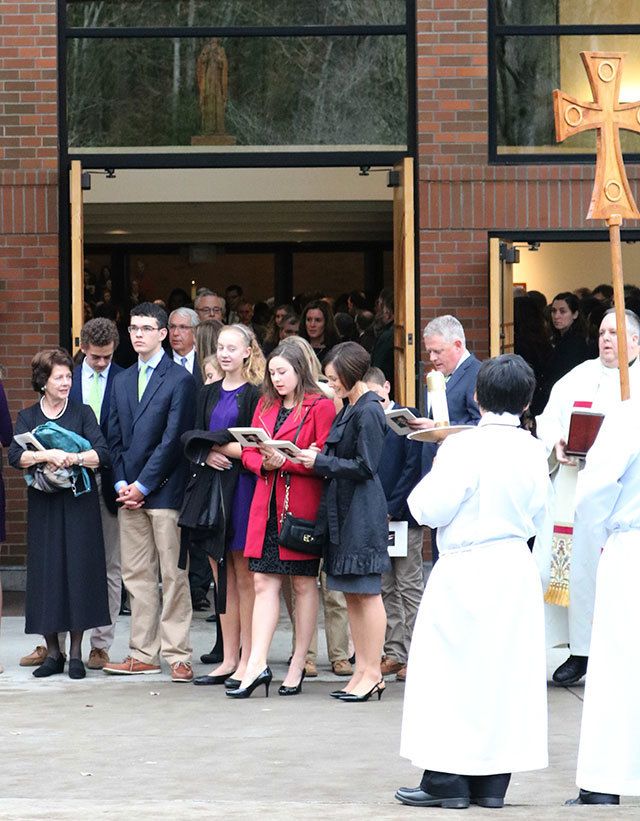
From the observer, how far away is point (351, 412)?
8344mm

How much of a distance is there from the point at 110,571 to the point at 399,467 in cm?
190

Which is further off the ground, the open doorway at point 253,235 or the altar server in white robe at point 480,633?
the open doorway at point 253,235

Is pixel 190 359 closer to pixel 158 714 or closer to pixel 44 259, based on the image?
pixel 44 259

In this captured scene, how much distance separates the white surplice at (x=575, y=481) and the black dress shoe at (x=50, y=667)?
2.78 meters

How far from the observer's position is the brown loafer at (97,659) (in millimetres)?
9453

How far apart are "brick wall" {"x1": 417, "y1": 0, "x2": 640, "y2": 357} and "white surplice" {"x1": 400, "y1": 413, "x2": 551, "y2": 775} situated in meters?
5.87

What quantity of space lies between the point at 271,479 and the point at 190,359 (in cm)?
221

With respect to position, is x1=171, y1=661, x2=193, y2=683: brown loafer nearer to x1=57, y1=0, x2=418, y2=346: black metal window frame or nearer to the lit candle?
the lit candle

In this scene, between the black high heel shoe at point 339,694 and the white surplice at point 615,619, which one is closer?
the white surplice at point 615,619

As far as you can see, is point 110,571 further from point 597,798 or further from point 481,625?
point 597,798

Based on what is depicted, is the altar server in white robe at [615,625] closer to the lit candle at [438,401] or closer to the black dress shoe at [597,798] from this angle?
the black dress shoe at [597,798]

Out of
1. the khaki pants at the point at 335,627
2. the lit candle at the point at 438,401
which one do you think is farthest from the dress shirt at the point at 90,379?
the lit candle at the point at 438,401

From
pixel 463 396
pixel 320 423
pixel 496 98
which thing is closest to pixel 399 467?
pixel 463 396

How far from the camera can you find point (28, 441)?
9.01 metres
